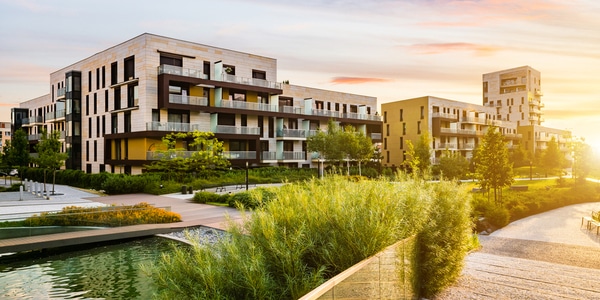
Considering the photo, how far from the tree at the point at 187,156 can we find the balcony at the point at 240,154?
2.03 m

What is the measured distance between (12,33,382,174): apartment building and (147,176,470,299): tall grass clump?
3109 cm

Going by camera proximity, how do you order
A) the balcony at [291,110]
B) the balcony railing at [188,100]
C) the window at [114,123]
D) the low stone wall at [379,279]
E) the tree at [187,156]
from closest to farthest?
the low stone wall at [379,279], the tree at [187,156], the balcony railing at [188,100], the window at [114,123], the balcony at [291,110]

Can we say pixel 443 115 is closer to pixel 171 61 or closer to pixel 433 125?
pixel 433 125

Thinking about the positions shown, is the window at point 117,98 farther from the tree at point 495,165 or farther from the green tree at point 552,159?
the green tree at point 552,159

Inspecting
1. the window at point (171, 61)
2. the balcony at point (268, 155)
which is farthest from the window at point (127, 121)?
the balcony at point (268, 155)

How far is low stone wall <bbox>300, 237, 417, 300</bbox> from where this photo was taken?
4.28 meters

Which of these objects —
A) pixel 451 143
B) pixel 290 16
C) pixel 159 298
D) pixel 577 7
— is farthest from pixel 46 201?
pixel 451 143

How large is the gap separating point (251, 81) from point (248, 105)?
2.72 meters

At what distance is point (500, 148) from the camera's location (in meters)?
24.2

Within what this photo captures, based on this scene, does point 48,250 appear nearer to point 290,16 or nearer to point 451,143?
point 290,16

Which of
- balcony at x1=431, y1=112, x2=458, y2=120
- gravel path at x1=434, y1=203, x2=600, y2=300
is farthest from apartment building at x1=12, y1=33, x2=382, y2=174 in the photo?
gravel path at x1=434, y1=203, x2=600, y2=300

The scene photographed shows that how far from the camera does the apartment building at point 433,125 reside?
6116 centimetres

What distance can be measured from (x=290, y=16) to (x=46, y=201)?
67.8 feet

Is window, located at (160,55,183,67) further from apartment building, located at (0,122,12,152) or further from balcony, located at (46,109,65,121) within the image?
apartment building, located at (0,122,12,152)
